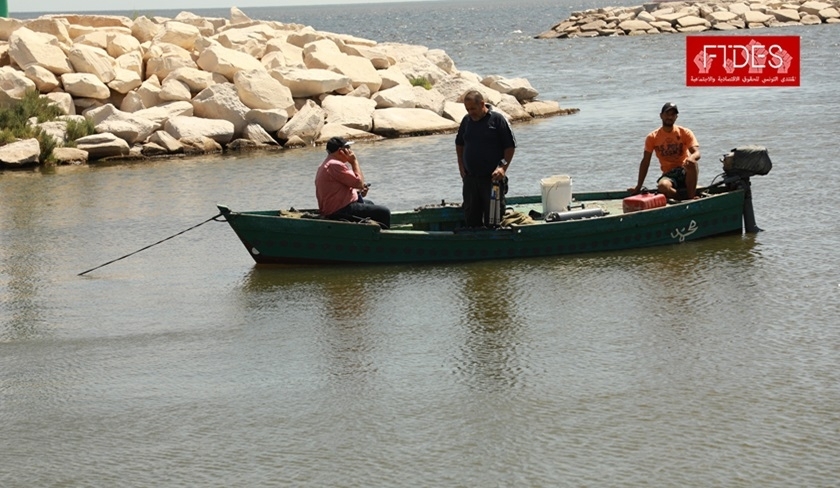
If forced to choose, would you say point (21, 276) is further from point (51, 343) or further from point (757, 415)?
point (757, 415)

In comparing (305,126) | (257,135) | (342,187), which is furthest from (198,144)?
(342,187)

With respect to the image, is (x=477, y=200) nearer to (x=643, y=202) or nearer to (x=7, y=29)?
(x=643, y=202)

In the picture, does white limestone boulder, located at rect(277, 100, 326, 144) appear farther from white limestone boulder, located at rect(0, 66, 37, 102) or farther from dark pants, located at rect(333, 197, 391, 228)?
dark pants, located at rect(333, 197, 391, 228)

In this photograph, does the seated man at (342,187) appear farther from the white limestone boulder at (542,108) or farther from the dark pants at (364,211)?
the white limestone boulder at (542,108)

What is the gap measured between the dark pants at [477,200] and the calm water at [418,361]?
54 cm

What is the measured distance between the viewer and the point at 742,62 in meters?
41.2

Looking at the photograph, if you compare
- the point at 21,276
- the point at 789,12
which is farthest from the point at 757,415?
the point at 789,12

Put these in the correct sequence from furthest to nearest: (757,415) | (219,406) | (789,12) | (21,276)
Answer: (789,12)
(21,276)
(219,406)
(757,415)

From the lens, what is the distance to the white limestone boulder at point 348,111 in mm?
26141

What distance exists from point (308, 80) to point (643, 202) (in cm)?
1373

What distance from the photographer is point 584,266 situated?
13.4 meters

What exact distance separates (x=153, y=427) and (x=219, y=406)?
59 centimetres

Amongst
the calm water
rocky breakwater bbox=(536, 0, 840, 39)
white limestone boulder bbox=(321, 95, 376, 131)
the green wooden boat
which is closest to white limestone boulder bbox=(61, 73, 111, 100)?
white limestone boulder bbox=(321, 95, 376, 131)

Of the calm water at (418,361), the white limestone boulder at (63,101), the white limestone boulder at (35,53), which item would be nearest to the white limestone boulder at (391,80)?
the white limestone boulder at (35,53)
